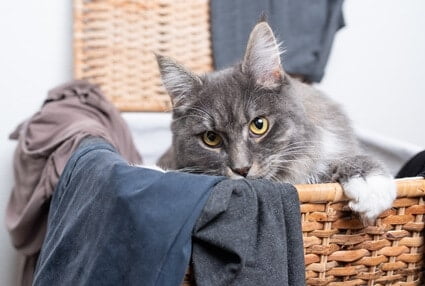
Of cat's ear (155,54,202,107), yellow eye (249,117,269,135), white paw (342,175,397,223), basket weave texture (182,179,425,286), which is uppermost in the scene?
cat's ear (155,54,202,107)

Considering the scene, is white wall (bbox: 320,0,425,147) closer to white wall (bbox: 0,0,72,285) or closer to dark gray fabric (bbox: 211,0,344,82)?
dark gray fabric (bbox: 211,0,344,82)

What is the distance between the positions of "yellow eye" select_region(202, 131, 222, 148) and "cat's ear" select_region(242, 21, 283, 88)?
0.17m

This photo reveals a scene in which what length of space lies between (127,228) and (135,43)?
125cm

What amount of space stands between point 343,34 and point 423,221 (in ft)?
4.74

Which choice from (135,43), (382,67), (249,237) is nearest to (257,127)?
(249,237)

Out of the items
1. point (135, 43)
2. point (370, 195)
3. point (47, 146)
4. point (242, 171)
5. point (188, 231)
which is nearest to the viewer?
point (188, 231)

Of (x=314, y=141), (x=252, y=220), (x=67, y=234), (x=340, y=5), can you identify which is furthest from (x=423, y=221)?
(x=340, y=5)

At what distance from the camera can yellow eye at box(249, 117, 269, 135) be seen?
1107mm

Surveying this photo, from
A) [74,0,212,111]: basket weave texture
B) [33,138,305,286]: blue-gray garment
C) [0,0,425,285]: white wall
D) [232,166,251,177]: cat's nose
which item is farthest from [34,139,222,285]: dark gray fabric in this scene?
[0,0,425,285]: white wall

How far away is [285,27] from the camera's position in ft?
6.47

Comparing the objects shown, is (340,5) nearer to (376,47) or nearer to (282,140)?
(376,47)

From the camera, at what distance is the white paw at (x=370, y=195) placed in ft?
2.97

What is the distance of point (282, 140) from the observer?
1110mm

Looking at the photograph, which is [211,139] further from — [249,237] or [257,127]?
[249,237]
